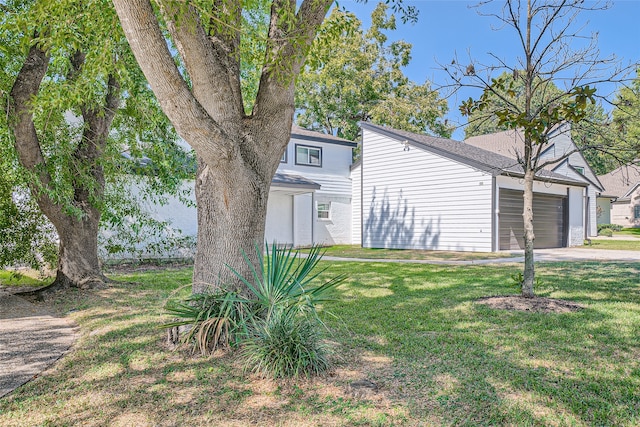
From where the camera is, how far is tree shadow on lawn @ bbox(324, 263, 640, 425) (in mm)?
2873

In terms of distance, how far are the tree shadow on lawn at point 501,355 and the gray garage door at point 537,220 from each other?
7620 millimetres

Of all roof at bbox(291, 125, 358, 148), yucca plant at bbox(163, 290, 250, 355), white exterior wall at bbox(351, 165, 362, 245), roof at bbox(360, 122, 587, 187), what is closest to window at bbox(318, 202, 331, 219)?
white exterior wall at bbox(351, 165, 362, 245)

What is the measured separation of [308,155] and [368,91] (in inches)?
401

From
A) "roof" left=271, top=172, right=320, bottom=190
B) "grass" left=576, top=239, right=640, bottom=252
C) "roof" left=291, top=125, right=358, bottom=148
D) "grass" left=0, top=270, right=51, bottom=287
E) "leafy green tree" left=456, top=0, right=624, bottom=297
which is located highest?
"roof" left=291, top=125, right=358, bottom=148

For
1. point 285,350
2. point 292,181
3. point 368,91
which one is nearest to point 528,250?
point 285,350

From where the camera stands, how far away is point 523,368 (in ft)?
11.8

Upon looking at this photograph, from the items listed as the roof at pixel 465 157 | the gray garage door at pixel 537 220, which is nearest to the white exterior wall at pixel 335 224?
the roof at pixel 465 157

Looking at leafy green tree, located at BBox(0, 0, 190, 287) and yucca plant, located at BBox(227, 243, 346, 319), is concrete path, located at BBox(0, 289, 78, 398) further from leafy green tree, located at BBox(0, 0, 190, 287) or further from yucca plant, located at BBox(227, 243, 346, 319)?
yucca plant, located at BBox(227, 243, 346, 319)

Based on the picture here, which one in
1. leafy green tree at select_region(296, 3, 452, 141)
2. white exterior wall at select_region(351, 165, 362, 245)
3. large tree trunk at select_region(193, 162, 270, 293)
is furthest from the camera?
leafy green tree at select_region(296, 3, 452, 141)

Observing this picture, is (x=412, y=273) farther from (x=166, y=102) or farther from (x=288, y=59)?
(x=166, y=102)

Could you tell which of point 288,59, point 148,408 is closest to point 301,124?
point 288,59

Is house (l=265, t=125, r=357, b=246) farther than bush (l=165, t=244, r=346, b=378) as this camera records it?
Yes

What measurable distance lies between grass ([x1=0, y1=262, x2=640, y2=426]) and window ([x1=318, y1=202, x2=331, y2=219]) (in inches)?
511

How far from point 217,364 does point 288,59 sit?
10.0 feet
